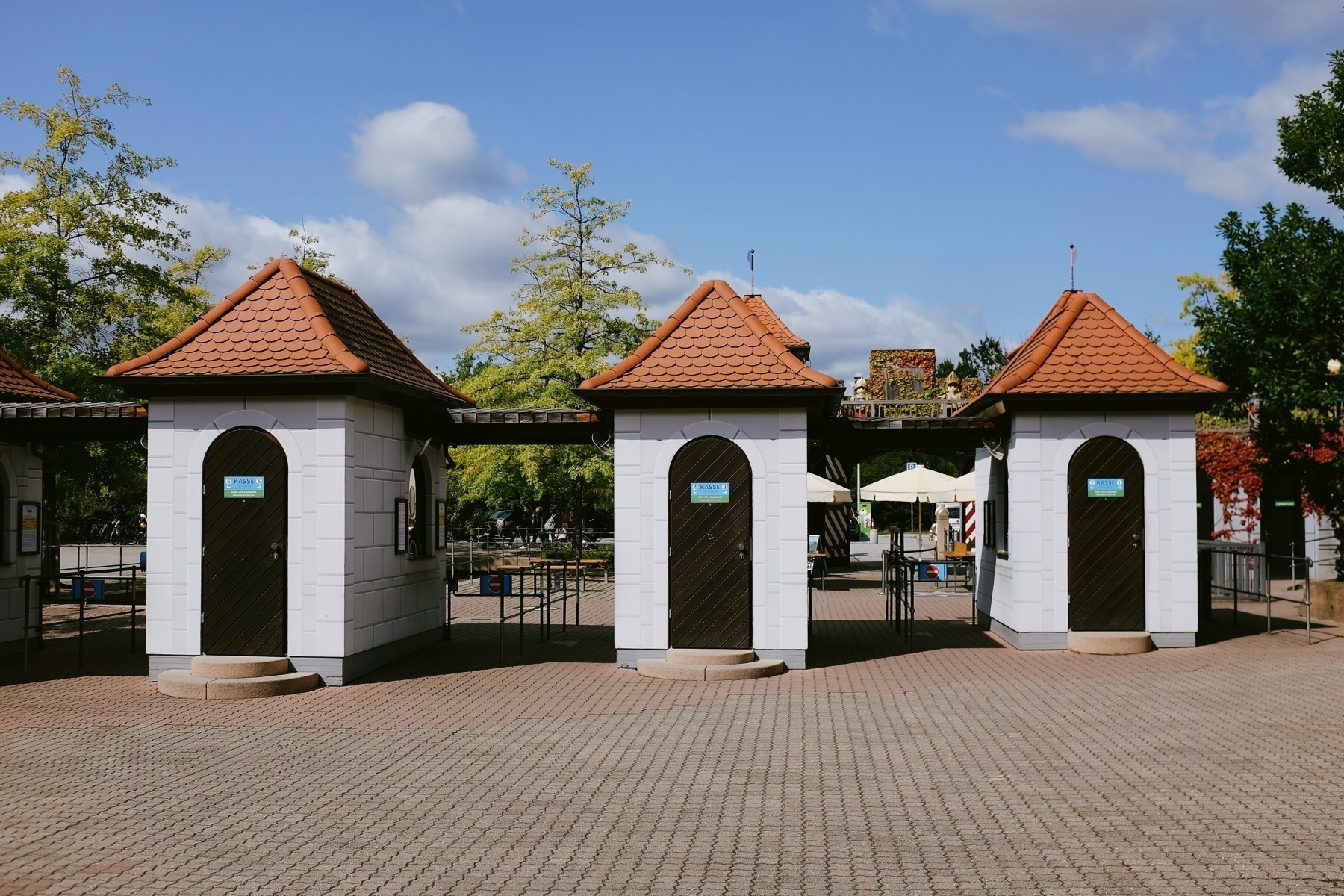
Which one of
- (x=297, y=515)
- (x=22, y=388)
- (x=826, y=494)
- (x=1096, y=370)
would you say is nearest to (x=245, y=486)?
(x=297, y=515)

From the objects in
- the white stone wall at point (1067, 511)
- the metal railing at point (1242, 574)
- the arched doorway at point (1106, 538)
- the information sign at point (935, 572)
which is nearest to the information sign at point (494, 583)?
the information sign at point (935, 572)

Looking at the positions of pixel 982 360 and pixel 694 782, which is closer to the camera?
pixel 694 782

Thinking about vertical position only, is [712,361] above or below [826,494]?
above

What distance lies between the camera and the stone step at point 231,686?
38.8ft

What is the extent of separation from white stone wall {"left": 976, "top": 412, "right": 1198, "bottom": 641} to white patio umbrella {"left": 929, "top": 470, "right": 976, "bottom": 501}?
8.56m

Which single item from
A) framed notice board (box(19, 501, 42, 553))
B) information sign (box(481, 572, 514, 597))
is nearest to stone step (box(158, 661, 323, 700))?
information sign (box(481, 572, 514, 597))

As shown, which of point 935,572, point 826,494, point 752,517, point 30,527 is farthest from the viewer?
point 826,494

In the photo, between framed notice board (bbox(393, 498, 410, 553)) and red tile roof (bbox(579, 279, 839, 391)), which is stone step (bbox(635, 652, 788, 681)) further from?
framed notice board (bbox(393, 498, 410, 553))

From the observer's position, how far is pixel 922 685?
40.0ft

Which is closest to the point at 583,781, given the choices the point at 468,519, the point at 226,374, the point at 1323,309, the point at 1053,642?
the point at 226,374

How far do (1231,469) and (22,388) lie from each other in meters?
21.0

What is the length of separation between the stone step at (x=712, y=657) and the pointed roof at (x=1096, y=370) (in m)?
4.54

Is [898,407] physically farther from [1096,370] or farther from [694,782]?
[694,782]

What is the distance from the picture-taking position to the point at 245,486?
12.6 meters
